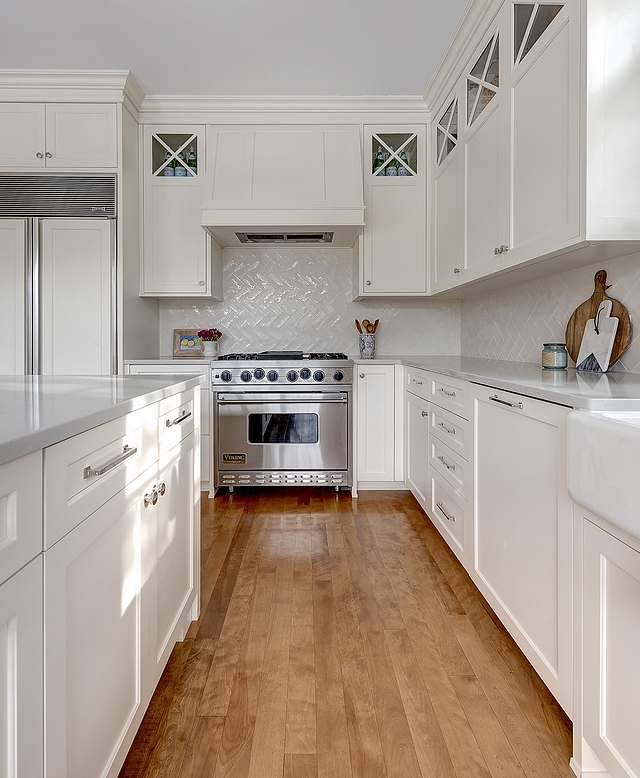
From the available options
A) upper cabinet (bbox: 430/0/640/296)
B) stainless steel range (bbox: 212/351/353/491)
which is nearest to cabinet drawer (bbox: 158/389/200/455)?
upper cabinet (bbox: 430/0/640/296)

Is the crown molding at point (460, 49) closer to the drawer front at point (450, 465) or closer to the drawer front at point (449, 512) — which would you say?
the drawer front at point (450, 465)

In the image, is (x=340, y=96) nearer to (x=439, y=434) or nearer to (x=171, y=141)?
(x=171, y=141)

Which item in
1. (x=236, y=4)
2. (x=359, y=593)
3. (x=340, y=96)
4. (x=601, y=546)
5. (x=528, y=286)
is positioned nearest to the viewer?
(x=601, y=546)

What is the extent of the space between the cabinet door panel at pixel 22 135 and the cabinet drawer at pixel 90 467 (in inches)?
108

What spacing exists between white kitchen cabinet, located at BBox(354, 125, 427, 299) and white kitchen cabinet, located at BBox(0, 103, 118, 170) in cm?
173

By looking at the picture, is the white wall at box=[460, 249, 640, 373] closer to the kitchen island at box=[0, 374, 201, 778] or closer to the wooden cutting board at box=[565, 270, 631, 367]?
the wooden cutting board at box=[565, 270, 631, 367]

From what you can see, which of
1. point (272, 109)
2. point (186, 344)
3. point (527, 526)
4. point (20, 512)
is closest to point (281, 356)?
point (186, 344)

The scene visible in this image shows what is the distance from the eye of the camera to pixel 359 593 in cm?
214

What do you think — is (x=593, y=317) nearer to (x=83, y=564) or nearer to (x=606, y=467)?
(x=606, y=467)

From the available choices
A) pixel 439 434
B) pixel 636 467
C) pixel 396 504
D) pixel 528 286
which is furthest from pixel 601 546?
pixel 396 504

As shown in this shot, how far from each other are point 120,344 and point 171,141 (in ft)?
4.88

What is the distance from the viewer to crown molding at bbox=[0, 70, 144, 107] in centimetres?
321

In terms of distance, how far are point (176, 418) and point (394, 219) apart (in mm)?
2612

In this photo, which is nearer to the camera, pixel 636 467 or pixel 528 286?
pixel 636 467
